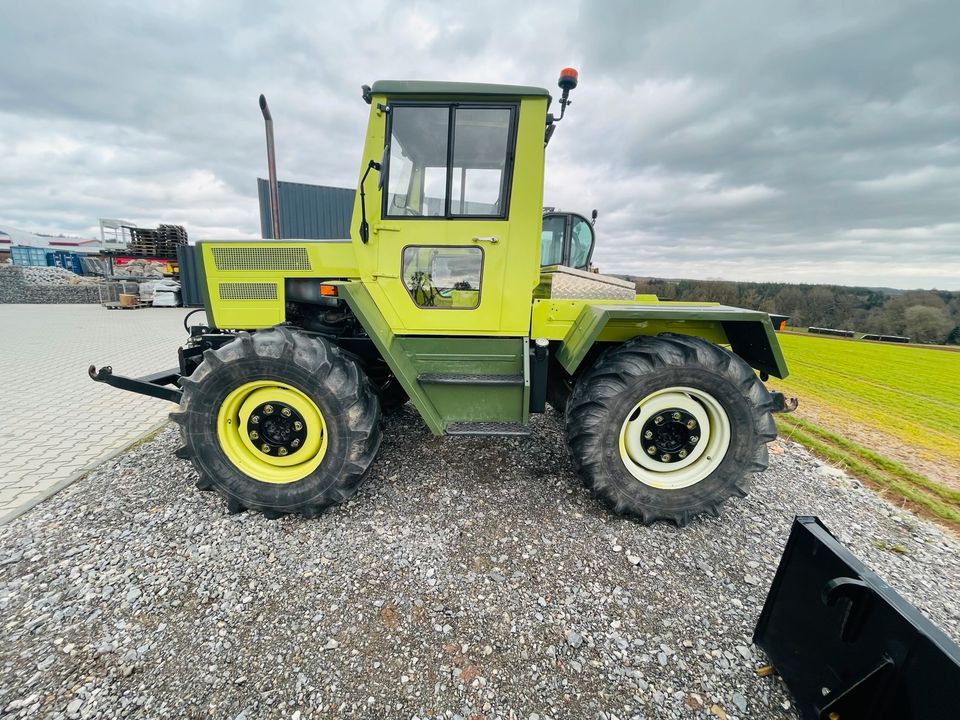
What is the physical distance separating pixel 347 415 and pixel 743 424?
2417 mm

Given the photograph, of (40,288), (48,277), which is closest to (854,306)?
(40,288)

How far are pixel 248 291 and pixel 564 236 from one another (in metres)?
3.85

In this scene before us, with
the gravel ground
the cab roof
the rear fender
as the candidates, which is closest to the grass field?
the gravel ground

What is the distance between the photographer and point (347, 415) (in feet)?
7.91

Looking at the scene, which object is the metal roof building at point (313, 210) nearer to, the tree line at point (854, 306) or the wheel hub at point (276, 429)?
the wheel hub at point (276, 429)

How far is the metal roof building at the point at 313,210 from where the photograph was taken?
10250 millimetres

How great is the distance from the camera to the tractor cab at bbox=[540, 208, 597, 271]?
5230 mm

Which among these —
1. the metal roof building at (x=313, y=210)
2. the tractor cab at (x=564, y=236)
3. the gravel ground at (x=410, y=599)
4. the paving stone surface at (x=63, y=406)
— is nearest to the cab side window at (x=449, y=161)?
the gravel ground at (x=410, y=599)

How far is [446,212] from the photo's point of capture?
254 cm

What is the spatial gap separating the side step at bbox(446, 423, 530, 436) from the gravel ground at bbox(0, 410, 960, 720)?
1.56 ft

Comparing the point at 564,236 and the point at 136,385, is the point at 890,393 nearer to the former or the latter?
the point at 564,236

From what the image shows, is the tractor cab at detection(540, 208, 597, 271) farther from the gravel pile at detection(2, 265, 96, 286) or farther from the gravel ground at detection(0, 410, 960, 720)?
the gravel pile at detection(2, 265, 96, 286)

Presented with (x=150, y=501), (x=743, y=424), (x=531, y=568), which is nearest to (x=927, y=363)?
(x=743, y=424)

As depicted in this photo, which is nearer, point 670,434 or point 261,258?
point 670,434
